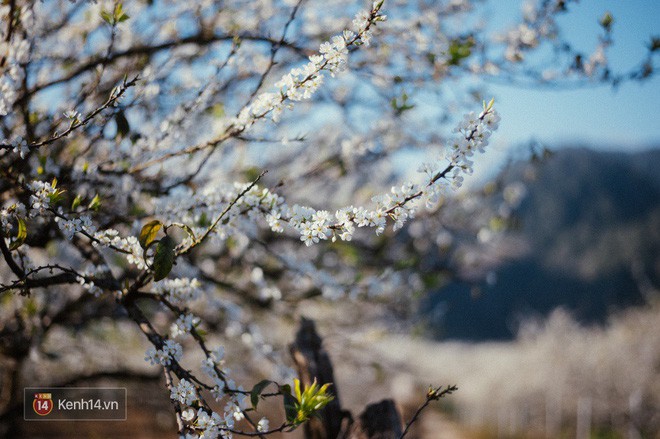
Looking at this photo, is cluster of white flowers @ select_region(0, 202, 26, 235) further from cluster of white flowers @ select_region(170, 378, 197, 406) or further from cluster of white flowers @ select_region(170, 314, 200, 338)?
cluster of white flowers @ select_region(170, 378, 197, 406)

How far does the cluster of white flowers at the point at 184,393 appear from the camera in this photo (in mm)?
1270

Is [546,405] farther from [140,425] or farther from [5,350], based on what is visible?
[5,350]

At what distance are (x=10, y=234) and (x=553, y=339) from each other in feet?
58.2

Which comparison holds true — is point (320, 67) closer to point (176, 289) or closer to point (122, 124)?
point (176, 289)

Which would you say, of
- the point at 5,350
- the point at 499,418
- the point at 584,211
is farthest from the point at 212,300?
the point at 584,211

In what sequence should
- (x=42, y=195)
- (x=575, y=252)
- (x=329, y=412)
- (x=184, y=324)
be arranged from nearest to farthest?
(x=42, y=195), (x=184, y=324), (x=329, y=412), (x=575, y=252)

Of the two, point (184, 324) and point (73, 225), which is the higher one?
point (73, 225)

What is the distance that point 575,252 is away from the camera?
42.2m

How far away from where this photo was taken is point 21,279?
1340 millimetres

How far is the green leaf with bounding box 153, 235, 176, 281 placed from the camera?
1.25 metres
